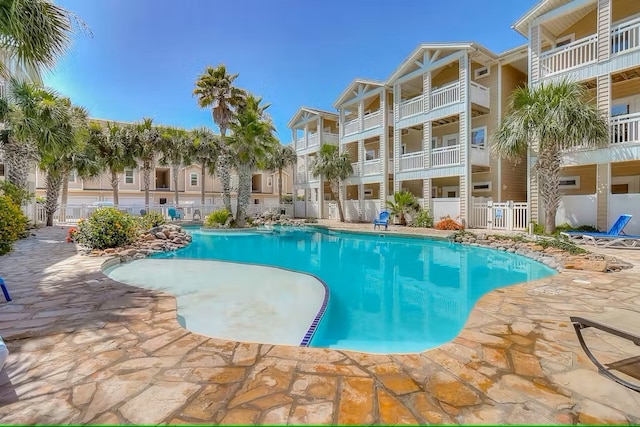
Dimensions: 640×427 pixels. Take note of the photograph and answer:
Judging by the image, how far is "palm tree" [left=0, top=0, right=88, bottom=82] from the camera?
17.9 ft

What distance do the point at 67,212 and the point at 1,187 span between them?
10.6 m

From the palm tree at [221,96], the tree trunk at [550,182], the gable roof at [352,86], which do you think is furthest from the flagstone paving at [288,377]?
the gable roof at [352,86]

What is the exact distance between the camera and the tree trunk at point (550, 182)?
12.6 meters

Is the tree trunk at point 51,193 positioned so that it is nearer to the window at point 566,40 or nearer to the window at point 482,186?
the window at point 482,186

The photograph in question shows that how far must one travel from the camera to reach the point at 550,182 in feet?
41.5

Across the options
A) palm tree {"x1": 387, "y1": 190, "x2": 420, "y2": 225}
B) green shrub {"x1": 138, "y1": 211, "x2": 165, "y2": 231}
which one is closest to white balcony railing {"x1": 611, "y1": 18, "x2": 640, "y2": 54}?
palm tree {"x1": 387, "y1": 190, "x2": 420, "y2": 225}

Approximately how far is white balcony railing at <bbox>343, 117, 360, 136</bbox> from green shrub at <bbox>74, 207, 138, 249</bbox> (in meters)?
17.2

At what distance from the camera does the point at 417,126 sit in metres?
20.6

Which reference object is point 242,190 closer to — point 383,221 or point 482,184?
point 383,221

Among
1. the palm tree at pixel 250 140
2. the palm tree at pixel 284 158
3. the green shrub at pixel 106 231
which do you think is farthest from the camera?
the palm tree at pixel 284 158

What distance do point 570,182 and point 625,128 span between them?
3713 millimetres

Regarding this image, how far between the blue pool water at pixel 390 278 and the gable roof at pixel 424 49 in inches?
416

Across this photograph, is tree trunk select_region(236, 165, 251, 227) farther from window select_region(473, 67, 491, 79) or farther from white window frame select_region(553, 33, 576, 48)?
white window frame select_region(553, 33, 576, 48)

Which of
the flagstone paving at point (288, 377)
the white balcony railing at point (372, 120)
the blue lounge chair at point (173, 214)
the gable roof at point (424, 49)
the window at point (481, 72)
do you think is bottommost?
the flagstone paving at point (288, 377)
